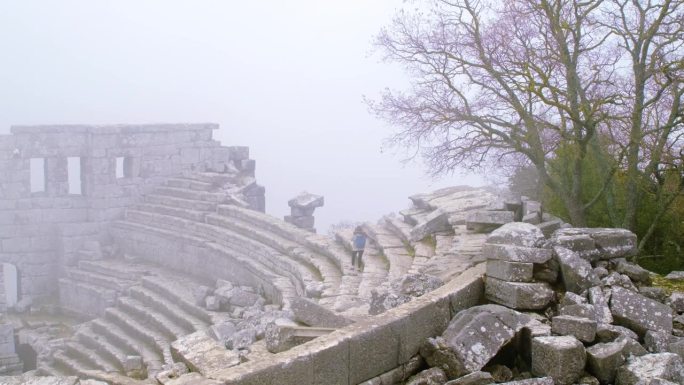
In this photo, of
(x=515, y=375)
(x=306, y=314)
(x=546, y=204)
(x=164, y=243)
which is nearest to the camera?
(x=515, y=375)

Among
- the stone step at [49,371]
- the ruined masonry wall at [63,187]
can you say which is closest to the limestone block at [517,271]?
the stone step at [49,371]

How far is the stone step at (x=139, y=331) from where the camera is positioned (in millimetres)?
13875

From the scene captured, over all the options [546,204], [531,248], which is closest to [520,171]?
[546,204]

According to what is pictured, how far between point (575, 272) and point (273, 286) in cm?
871

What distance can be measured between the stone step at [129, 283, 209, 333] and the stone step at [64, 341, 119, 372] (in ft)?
5.03

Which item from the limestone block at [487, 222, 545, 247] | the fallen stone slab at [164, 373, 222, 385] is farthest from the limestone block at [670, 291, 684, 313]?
the fallen stone slab at [164, 373, 222, 385]

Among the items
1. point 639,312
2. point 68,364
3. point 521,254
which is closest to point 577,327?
point 639,312

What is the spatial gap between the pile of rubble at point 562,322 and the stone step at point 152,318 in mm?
9186

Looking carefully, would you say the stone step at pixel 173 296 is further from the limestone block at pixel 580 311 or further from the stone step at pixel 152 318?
the limestone block at pixel 580 311

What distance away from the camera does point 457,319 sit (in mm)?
5680

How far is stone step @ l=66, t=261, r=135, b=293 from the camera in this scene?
18.7 meters

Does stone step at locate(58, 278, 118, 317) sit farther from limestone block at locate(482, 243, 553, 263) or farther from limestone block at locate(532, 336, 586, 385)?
limestone block at locate(532, 336, 586, 385)

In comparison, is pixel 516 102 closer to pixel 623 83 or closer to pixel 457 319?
pixel 623 83

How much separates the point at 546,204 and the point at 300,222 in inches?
345
